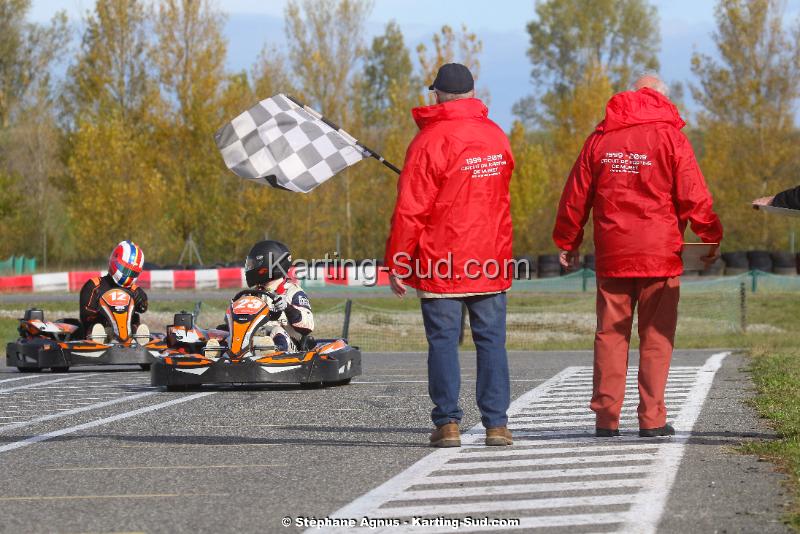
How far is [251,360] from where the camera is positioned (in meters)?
10.8

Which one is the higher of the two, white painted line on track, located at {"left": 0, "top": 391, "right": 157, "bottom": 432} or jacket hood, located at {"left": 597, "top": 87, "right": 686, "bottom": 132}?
jacket hood, located at {"left": 597, "top": 87, "right": 686, "bottom": 132}

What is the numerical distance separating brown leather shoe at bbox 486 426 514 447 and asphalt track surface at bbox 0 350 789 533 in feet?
0.34

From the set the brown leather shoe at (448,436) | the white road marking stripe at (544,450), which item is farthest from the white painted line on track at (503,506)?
the brown leather shoe at (448,436)

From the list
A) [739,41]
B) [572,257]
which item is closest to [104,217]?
[739,41]

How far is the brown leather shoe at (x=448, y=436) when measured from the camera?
6.70m

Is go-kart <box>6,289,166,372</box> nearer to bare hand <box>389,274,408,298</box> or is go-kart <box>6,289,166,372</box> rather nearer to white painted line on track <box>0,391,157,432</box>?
white painted line on track <box>0,391,157,432</box>

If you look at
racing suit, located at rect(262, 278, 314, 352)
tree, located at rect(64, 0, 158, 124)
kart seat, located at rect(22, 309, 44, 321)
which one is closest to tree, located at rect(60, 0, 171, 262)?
tree, located at rect(64, 0, 158, 124)

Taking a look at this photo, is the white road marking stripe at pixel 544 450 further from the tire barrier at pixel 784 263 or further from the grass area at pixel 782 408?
the tire barrier at pixel 784 263

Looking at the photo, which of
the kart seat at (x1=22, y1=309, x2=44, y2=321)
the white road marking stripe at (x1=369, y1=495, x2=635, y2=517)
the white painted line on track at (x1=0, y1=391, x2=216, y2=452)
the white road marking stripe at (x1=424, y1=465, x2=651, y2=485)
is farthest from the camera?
the kart seat at (x1=22, y1=309, x2=44, y2=321)

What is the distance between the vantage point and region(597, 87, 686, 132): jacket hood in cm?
714

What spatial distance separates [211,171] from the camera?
159 ft

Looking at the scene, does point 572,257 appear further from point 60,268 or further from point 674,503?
point 60,268

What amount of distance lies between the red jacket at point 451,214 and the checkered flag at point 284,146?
6574 mm

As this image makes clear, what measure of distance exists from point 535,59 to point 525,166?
26.6 m
